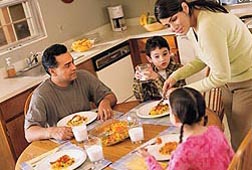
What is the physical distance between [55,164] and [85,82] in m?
0.88

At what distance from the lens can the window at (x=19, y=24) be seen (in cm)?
395

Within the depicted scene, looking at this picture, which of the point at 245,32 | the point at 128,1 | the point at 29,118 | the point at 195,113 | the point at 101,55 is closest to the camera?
the point at 195,113

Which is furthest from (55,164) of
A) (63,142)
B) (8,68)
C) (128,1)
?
(128,1)

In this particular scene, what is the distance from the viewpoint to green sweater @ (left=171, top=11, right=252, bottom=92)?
197 centimetres

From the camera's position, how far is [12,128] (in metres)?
3.20

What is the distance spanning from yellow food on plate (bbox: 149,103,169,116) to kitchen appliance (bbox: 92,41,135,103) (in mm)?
1702

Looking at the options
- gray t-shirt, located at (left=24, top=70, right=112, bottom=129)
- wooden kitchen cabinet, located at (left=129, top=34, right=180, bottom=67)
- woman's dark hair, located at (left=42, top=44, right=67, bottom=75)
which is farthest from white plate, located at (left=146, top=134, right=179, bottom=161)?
wooden kitchen cabinet, located at (left=129, top=34, right=180, bottom=67)

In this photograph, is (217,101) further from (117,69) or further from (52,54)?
(117,69)

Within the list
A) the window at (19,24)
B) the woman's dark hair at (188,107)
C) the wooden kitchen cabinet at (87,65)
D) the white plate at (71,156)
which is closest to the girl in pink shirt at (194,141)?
the woman's dark hair at (188,107)

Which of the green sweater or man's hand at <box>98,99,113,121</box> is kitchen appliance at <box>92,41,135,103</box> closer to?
man's hand at <box>98,99,113,121</box>

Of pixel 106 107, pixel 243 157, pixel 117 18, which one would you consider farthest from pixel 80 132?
pixel 117 18

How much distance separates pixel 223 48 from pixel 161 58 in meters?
0.96

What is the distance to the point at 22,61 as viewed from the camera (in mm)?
3924

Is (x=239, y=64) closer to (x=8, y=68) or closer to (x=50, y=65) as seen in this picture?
(x=50, y=65)
